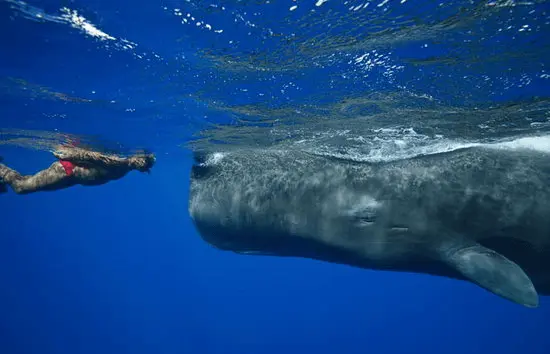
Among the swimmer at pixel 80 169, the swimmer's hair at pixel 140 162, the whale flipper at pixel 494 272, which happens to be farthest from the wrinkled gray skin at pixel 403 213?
the swimmer at pixel 80 169

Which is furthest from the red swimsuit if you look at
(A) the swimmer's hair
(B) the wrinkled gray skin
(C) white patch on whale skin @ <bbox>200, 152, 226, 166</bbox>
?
(B) the wrinkled gray skin

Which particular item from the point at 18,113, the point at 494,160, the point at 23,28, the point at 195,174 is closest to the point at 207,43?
the point at 195,174

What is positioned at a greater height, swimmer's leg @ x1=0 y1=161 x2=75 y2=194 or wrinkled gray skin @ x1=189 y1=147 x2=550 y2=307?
swimmer's leg @ x1=0 y1=161 x2=75 y2=194

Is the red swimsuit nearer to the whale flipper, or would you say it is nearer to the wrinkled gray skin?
the wrinkled gray skin

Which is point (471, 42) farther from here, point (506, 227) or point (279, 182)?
point (279, 182)

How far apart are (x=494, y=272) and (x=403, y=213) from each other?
1.42 m

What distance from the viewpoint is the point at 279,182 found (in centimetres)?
630

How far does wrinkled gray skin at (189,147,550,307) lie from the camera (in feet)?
15.3

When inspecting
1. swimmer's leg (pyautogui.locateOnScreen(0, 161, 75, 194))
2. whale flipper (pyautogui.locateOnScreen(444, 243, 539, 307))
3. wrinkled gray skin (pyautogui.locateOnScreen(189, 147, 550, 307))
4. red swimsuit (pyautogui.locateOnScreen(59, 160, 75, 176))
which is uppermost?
red swimsuit (pyautogui.locateOnScreen(59, 160, 75, 176))

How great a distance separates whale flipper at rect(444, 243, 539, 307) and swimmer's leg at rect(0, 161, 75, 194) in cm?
813

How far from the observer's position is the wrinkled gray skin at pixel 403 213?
15.3 feet

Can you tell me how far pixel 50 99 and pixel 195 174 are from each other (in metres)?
5.78

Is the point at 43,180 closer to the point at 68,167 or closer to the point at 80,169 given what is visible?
the point at 68,167

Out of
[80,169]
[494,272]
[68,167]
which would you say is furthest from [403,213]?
[68,167]
